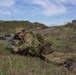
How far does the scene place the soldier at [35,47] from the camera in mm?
12756

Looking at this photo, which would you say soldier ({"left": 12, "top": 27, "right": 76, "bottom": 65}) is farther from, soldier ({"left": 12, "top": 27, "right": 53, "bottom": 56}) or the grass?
the grass

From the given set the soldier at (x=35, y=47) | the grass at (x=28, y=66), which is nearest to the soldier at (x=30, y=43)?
the soldier at (x=35, y=47)

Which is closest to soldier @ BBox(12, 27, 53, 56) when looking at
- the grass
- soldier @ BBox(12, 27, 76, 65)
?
soldier @ BBox(12, 27, 76, 65)

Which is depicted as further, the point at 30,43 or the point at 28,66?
the point at 30,43

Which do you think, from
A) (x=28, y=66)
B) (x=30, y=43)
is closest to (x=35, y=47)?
(x=30, y=43)

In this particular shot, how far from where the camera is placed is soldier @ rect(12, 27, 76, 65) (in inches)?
502

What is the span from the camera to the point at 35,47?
12812 millimetres

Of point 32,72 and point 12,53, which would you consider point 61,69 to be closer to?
point 32,72

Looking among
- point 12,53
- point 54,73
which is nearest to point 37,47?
point 12,53

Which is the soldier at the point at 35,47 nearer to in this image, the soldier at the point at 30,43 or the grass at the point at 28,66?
the soldier at the point at 30,43

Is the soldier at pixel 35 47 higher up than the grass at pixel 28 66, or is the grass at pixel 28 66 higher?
the soldier at pixel 35 47

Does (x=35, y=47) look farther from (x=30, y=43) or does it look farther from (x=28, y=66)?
(x=28, y=66)

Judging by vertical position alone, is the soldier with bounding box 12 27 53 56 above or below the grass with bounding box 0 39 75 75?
above

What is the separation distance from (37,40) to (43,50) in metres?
0.48
